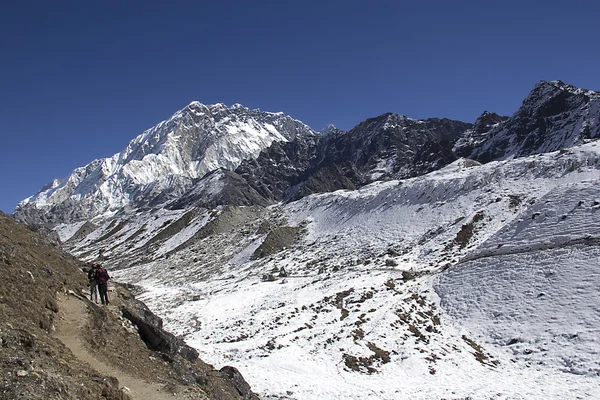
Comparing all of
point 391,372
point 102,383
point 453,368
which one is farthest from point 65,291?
point 453,368

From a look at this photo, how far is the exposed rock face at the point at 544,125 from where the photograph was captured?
146 m

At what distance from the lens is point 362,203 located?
253 feet

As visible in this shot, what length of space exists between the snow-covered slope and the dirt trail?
8.58 m

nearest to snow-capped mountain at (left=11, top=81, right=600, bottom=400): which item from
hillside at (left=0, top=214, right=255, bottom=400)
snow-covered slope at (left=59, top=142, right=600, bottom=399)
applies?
snow-covered slope at (left=59, top=142, right=600, bottom=399)

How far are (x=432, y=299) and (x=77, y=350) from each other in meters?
27.6

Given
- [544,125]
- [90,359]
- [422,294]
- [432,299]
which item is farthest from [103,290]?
[544,125]

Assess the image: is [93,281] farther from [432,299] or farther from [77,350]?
[432,299]

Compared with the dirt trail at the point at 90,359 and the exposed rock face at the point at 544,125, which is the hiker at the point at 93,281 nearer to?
the dirt trail at the point at 90,359

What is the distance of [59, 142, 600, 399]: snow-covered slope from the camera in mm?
20703

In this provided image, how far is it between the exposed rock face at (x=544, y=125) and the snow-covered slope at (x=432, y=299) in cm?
10334

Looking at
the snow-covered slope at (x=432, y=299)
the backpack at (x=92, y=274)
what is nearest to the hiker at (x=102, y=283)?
the backpack at (x=92, y=274)

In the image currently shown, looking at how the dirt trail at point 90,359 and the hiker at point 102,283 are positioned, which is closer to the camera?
the dirt trail at point 90,359

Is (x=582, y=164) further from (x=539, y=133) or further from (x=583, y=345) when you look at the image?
(x=539, y=133)

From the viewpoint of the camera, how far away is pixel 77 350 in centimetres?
1061
